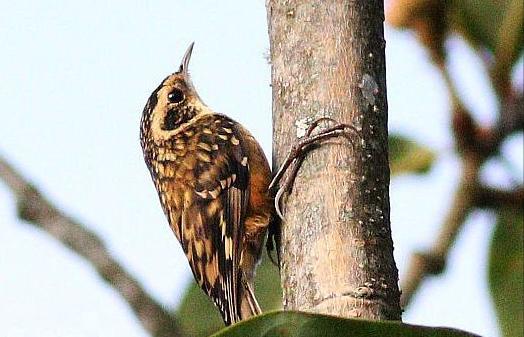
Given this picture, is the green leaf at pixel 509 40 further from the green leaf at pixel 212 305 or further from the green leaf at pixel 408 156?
the green leaf at pixel 212 305

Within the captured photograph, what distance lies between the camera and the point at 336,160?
241cm

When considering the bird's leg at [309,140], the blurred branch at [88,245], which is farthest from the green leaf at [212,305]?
the blurred branch at [88,245]

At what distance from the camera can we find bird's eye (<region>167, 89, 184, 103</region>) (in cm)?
458

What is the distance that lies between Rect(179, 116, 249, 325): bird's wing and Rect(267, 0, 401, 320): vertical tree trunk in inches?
46.3

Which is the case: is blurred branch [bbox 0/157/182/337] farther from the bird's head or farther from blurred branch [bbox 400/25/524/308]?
the bird's head

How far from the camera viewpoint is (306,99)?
7.98 feet

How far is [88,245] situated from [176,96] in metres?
2.41

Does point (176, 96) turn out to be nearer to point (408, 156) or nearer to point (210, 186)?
point (210, 186)

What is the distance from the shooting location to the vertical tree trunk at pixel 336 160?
6.95 ft

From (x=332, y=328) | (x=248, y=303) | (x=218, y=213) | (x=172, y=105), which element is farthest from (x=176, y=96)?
(x=332, y=328)

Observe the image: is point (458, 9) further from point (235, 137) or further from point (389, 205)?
point (389, 205)

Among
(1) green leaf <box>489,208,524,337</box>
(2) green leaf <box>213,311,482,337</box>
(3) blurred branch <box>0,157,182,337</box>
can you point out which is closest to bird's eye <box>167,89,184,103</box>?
→ (1) green leaf <box>489,208,524,337</box>

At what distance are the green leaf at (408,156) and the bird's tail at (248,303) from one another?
0.73m

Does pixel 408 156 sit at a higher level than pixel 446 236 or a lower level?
higher
